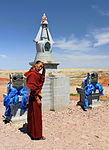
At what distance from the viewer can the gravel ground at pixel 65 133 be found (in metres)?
5.09

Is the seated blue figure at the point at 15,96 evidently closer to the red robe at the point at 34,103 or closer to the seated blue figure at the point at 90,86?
the red robe at the point at 34,103

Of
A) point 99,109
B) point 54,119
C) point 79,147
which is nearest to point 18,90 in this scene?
point 54,119

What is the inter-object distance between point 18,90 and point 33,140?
2.29 meters

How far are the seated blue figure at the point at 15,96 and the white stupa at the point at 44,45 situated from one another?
8.44 feet

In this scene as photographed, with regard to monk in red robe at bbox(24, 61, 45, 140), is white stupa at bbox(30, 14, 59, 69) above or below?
above

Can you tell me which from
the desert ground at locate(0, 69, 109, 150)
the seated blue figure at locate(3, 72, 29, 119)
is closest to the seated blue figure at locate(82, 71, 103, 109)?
the desert ground at locate(0, 69, 109, 150)

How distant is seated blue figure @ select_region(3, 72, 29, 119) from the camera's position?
671 cm

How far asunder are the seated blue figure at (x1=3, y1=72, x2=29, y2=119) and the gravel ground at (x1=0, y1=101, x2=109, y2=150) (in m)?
0.66

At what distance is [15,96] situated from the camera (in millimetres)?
6738

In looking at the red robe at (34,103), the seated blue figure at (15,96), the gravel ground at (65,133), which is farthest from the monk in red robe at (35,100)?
the seated blue figure at (15,96)

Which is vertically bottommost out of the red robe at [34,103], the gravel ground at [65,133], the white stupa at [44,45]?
the gravel ground at [65,133]

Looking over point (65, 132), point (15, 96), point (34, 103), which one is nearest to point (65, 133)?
point (65, 132)

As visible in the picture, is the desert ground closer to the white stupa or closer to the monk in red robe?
the monk in red robe

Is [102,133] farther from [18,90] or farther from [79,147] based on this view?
[18,90]
